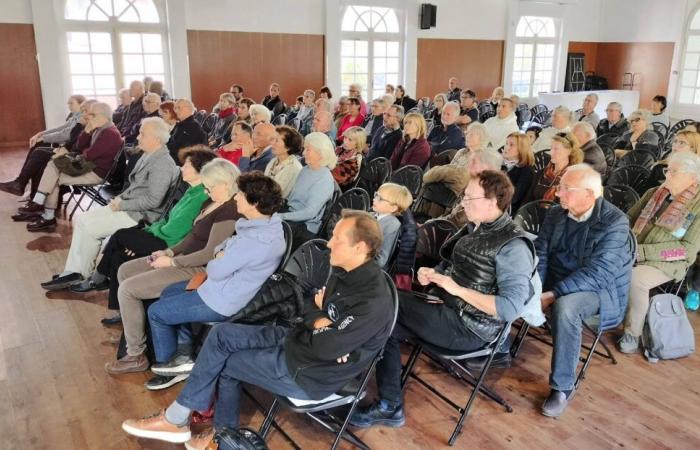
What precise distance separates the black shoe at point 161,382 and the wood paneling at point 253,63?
405 inches

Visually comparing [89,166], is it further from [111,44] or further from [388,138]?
[111,44]

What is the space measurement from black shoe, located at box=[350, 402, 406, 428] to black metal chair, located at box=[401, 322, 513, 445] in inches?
7.6

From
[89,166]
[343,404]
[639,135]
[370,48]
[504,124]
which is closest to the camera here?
[343,404]

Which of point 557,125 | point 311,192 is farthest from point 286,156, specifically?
point 557,125

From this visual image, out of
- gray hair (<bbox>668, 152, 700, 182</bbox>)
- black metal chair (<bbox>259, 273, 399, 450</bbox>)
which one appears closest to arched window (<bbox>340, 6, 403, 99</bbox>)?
gray hair (<bbox>668, 152, 700, 182</bbox>)

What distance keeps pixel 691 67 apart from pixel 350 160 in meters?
13.5

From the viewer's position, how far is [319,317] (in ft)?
7.49

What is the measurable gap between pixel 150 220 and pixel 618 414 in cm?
324

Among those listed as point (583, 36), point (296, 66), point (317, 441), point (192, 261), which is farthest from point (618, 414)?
point (583, 36)

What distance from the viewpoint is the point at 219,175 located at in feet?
10.7

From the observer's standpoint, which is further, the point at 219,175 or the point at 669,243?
the point at 669,243

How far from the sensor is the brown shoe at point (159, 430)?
257cm

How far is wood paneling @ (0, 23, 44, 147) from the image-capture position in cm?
1088

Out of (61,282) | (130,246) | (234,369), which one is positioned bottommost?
(61,282)
